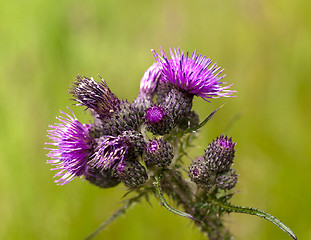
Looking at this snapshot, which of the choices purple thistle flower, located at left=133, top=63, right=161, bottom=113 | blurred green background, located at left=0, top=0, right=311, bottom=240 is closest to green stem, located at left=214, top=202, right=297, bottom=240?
purple thistle flower, located at left=133, top=63, right=161, bottom=113

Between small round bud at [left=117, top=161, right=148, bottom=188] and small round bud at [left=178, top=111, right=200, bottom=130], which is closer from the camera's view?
small round bud at [left=117, top=161, right=148, bottom=188]

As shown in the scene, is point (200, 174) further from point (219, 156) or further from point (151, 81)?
point (151, 81)

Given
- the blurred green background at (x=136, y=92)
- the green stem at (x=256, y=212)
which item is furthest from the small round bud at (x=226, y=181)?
the blurred green background at (x=136, y=92)

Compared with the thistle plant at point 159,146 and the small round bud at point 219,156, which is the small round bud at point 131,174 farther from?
the small round bud at point 219,156

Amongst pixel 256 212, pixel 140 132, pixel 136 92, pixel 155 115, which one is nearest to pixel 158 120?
pixel 155 115

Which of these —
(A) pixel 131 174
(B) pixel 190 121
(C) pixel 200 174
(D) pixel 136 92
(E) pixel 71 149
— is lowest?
(E) pixel 71 149

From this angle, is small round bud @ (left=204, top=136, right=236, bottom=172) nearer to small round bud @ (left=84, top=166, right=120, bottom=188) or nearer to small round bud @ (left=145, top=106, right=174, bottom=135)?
small round bud @ (left=145, top=106, right=174, bottom=135)

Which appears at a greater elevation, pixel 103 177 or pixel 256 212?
pixel 256 212

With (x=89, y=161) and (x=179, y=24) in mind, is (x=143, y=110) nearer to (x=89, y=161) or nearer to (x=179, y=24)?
(x=89, y=161)
